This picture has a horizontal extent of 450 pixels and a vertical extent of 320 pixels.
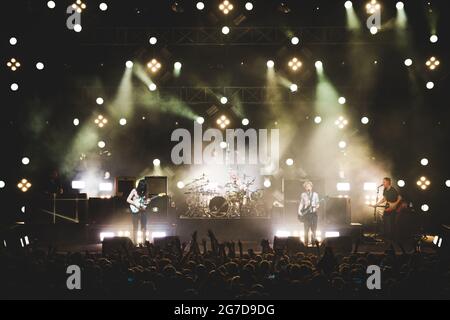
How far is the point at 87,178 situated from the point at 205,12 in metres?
5.48

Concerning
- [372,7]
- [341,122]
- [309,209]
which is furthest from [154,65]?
[309,209]

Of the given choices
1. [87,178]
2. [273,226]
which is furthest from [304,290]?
[87,178]

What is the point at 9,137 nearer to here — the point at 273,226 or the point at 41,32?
the point at 41,32

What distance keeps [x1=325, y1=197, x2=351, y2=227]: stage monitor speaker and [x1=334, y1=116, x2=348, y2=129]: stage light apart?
3300 millimetres

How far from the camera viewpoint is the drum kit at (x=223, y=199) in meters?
15.3

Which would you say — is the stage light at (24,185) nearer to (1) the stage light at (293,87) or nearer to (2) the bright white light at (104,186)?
(2) the bright white light at (104,186)

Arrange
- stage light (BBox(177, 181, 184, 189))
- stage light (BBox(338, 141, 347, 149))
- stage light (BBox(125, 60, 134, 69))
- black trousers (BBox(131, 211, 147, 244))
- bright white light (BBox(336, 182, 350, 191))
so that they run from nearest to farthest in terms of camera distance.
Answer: black trousers (BBox(131, 211, 147, 244)) < stage light (BBox(125, 60, 134, 69)) < bright white light (BBox(336, 182, 350, 191)) < stage light (BBox(338, 141, 347, 149)) < stage light (BBox(177, 181, 184, 189))

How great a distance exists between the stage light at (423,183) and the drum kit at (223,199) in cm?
404

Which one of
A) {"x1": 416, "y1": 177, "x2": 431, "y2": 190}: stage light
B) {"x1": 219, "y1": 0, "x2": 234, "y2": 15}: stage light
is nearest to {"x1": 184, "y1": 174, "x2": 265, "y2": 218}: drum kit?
{"x1": 416, "y1": 177, "x2": 431, "y2": 190}: stage light

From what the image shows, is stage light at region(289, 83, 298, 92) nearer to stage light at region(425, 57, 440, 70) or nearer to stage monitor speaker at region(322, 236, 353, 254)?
stage light at region(425, 57, 440, 70)

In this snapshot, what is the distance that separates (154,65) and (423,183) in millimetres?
7524

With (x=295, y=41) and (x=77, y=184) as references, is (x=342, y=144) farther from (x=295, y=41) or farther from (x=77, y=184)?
(x=77, y=184)

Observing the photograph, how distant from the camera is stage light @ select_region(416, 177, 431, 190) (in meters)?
16.2

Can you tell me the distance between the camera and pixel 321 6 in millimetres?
16891
